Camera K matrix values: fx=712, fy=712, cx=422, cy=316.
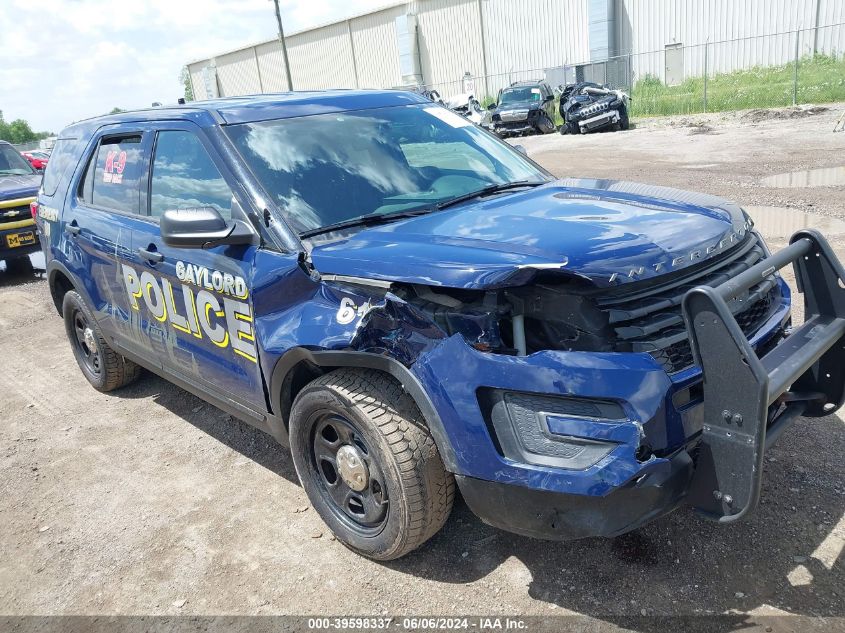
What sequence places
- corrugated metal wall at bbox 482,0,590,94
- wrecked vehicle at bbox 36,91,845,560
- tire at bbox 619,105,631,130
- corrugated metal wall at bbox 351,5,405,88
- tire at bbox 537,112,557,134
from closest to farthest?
1. wrecked vehicle at bbox 36,91,845,560
2. tire at bbox 619,105,631,130
3. tire at bbox 537,112,557,134
4. corrugated metal wall at bbox 482,0,590,94
5. corrugated metal wall at bbox 351,5,405,88

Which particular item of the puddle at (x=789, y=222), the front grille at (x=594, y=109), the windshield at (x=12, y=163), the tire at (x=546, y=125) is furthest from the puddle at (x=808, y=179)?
the tire at (x=546, y=125)

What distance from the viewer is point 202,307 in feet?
11.8

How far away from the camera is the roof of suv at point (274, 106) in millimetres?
3609

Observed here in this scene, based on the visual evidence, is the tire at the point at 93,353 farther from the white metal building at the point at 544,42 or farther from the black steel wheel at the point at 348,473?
the white metal building at the point at 544,42

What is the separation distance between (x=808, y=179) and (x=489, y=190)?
891 centimetres

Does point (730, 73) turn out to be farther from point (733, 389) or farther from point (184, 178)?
point (733, 389)

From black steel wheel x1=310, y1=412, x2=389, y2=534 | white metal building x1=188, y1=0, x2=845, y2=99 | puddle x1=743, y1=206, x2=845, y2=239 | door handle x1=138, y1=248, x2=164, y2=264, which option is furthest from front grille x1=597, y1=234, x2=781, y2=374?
white metal building x1=188, y1=0, x2=845, y2=99

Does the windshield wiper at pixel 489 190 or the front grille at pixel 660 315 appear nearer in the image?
the front grille at pixel 660 315

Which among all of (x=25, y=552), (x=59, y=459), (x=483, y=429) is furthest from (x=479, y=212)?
(x=59, y=459)

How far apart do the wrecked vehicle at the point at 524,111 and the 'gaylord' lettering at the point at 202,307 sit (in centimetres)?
2225

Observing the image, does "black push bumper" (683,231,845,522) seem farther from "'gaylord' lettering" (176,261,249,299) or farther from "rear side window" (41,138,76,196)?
"rear side window" (41,138,76,196)

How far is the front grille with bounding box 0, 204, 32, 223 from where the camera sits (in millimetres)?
9711

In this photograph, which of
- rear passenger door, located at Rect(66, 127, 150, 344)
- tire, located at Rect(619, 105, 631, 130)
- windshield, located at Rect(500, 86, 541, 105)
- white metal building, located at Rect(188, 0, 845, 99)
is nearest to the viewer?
rear passenger door, located at Rect(66, 127, 150, 344)

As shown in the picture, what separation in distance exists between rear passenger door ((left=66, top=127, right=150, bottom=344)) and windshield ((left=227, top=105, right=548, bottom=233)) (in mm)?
1074
